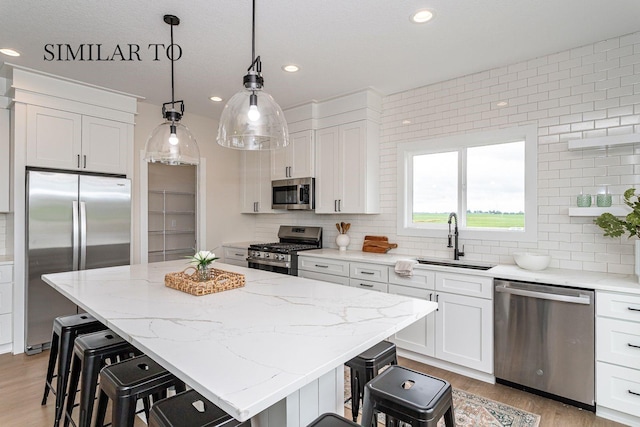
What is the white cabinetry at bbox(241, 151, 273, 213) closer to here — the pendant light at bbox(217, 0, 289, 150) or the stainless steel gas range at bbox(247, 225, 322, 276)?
the stainless steel gas range at bbox(247, 225, 322, 276)

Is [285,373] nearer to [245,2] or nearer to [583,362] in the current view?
[245,2]

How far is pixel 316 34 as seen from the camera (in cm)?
260

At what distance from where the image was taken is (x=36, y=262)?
330cm

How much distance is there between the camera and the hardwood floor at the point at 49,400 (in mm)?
2258

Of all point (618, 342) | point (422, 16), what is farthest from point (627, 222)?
point (422, 16)

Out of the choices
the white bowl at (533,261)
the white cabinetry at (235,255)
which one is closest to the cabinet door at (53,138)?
the white cabinetry at (235,255)

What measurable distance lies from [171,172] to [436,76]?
351 cm

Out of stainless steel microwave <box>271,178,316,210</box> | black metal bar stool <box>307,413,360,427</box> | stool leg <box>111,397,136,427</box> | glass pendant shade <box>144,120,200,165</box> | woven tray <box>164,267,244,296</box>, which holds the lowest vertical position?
stool leg <box>111,397,136,427</box>

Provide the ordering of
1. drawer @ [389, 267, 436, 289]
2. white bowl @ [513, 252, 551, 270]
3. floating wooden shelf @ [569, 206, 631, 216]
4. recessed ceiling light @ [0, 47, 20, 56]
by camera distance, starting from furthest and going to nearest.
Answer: drawer @ [389, 267, 436, 289]
recessed ceiling light @ [0, 47, 20, 56]
white bowl @ [513, 252, 551, 270]
floating wooden shelf @ [569, 206, 631, 216]

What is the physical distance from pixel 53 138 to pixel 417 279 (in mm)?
3812

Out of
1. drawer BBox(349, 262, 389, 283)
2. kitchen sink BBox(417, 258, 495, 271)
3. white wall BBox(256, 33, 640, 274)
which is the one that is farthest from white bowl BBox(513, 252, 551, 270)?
drawer BBox(349, 262, 389, 283)

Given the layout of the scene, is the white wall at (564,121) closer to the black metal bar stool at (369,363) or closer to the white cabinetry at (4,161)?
the black metal bar stool at (369,363)

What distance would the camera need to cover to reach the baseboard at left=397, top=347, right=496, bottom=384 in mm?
2807

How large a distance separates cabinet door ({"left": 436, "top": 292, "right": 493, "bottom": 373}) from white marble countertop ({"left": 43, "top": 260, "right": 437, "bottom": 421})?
4.19 feet
